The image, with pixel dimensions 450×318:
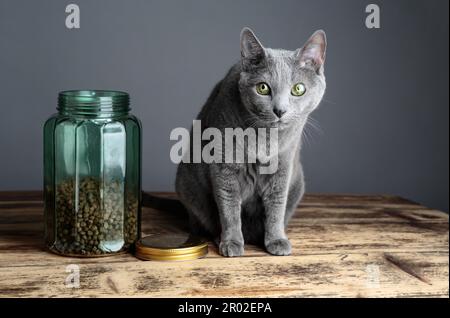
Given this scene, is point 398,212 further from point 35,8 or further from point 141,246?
point 35,8

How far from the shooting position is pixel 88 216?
147cm

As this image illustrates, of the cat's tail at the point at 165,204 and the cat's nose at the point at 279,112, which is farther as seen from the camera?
the cat's tail at the point at 165,204

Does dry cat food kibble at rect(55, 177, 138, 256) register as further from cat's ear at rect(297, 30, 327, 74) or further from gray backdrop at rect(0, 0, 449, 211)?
gray backdrop at rect(0, 0, 449, 211)

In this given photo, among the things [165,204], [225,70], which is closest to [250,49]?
[165,204]

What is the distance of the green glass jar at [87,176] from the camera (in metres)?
1.47

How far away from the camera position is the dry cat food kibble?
4.83 ft

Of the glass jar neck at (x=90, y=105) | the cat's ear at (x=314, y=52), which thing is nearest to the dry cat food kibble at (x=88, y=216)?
the glass jar neck at (x=90, y=105)

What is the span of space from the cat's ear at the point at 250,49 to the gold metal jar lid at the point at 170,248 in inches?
17.0

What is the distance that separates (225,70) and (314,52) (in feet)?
2.53

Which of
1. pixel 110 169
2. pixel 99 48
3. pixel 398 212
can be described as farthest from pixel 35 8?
pixel 398 212

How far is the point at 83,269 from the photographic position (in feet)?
4.63

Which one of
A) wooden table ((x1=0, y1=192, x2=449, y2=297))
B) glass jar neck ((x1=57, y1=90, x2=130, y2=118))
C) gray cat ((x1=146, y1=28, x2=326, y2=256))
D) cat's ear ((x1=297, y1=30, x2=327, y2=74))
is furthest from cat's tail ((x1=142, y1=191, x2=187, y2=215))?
cat's ear ((x1=297, y1=30, x2=327, y2=74))

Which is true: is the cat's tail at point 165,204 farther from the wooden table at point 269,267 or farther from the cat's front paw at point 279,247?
the cat's front paw at point 279,247
